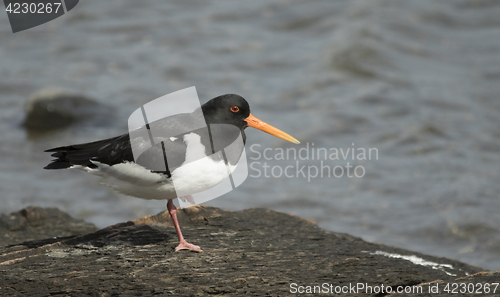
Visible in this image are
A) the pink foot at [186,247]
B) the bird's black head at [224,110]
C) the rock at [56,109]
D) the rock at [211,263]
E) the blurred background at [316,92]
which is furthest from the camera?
the rock at [56,109]

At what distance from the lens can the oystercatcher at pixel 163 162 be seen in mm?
4066

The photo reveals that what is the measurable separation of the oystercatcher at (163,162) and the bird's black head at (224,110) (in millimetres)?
110

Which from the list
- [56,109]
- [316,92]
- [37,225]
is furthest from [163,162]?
[316,92]

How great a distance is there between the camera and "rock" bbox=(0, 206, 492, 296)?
352 centimetres

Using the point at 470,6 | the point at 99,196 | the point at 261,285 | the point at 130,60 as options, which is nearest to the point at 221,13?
the point at 130,60

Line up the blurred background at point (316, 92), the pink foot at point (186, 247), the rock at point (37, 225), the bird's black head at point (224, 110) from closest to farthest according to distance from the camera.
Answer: the pink foot at point (186, 247), the bird's black head at point (224, 110), the rock at point (37, 225), the blurred background at point (316, 92)

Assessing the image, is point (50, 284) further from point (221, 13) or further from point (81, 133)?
point (221, 13)

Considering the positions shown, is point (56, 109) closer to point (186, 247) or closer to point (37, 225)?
point (37, 225)

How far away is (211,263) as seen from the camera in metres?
3.97

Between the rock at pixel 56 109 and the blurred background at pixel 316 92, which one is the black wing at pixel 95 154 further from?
the rock at pixel 56 109

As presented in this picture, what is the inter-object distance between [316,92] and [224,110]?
→ 7.14 m

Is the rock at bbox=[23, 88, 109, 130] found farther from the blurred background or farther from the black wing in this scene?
the black wing

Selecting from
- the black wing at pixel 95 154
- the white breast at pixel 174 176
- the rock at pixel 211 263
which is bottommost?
the rock at pixel 211 263

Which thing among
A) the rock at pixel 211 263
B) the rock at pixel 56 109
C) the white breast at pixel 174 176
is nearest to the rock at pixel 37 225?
the rock at pixel 211 263
